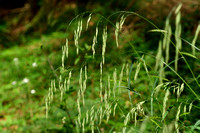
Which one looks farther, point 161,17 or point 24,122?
point 161,17

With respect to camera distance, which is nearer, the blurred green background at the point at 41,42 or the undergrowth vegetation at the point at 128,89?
the undergrowth vegetation at the point at 128,89

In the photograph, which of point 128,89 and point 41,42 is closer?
point 128,89

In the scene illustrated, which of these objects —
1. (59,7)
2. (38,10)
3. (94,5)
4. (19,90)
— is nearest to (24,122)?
(19,90)

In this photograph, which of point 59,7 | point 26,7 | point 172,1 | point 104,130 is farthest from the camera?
point 26,7

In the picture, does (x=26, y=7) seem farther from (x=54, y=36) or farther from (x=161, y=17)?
(x=161, y=17)

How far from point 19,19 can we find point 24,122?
581 cm

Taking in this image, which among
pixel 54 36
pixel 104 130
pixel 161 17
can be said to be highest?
pixel 161 17

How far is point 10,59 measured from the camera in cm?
516

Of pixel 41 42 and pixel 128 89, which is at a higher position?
pixel 128 89

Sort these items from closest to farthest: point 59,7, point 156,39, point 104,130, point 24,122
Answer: point 104,130, point 24,122, point 156,39, point 59,7

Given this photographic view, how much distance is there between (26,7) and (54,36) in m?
3.49

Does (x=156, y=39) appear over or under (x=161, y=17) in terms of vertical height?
under

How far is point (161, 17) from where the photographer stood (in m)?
3.84

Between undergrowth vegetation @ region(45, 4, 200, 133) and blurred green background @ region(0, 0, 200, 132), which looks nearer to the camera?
undergrowth vegetation @ region(45, 4, 200, 133)
